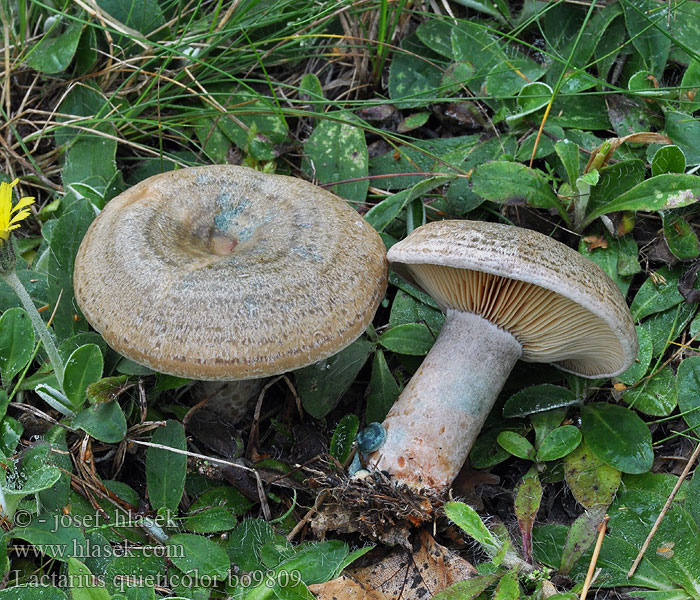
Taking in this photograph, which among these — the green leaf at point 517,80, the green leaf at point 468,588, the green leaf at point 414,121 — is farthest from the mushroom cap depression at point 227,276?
the green leaf at point 517,80

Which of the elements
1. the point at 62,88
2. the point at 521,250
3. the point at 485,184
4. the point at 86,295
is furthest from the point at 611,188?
the point at 62,88

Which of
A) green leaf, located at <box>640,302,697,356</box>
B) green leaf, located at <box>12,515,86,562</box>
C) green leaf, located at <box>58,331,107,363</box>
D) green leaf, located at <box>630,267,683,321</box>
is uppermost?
green leaf, located at <box>630,267,683,321</box>

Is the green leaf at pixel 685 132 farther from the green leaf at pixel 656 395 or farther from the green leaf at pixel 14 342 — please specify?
the green leaf at pixel 14 342

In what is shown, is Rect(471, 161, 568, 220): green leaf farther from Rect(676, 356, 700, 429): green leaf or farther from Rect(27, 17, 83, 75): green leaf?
Rect(27, 17, 83, 75): green leaf

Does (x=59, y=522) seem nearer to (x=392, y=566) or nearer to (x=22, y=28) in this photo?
(x=392, y=566)

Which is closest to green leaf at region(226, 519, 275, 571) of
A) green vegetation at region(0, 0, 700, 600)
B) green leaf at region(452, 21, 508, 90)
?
green vegetation at region(0, 0, 700, 600)
